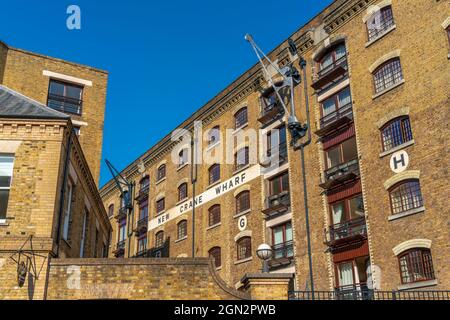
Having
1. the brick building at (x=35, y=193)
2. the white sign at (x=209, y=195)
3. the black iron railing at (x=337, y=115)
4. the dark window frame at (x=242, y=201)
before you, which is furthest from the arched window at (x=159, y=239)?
the black iron railing at (x=337, y=115)

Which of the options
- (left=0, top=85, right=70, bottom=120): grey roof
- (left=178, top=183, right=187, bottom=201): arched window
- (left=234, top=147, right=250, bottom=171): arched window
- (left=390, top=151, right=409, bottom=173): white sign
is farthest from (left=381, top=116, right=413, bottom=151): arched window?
(left=178, top=183, right=187, bottom=201): arched window

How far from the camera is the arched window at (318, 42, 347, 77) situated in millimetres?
25219

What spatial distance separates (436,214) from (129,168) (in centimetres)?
3061

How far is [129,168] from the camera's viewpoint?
4412cm

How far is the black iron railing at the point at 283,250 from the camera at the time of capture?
82.2 ft

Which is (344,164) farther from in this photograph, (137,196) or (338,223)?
(137,196)

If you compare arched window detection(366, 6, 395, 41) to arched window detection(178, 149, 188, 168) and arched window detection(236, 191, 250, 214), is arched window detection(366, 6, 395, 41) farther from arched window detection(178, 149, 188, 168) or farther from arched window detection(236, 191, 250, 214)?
arched window detection(178, 149, 188, 168)

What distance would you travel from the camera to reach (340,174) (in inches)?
916

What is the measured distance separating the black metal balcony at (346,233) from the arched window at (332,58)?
27.3ft

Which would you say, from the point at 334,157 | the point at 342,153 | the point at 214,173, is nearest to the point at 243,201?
the point at 214,173

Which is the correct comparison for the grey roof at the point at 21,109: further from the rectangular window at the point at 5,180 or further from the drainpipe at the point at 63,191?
the rectangular window at the point at 5,180

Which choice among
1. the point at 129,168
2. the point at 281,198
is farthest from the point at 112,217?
the point at 281,198

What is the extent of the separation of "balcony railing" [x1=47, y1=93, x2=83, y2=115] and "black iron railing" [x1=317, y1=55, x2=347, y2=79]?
14.6 m

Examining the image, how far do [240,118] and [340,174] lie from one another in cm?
1011
